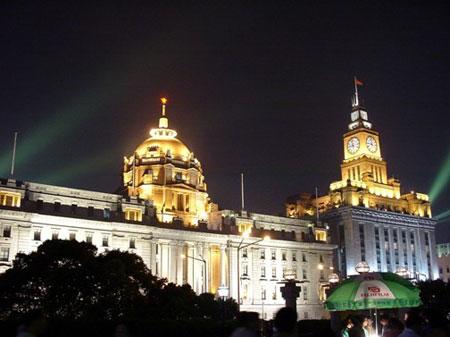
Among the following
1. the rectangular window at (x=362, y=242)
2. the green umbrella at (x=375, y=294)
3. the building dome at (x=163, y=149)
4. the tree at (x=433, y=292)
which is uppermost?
the building dome at (x=163, y=149)

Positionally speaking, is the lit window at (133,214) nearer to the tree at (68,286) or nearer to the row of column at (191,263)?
the row of column at (191,263)

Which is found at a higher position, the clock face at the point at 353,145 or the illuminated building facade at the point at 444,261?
the clock face at the point at 353,145

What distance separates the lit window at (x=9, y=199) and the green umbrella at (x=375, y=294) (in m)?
70.1

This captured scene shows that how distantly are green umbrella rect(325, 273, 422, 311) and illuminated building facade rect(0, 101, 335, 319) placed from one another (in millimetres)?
50172

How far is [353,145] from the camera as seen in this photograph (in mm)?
156000

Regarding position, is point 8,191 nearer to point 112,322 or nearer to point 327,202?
point 112,322

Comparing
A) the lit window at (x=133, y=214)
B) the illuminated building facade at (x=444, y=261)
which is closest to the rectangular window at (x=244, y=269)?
the lit window at (x=133, y=214)

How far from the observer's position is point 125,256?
61094mm

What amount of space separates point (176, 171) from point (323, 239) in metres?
37.3

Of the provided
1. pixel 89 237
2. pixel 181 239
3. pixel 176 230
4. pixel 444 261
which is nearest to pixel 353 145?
pixel 444 261

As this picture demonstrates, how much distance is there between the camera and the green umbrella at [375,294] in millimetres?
22750

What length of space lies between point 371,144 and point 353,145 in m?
5.10

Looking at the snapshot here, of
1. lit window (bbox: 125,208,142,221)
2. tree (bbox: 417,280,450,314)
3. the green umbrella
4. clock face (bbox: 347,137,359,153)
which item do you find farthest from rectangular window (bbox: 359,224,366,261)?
the green umbrella

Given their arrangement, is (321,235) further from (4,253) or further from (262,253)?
(4,253)
